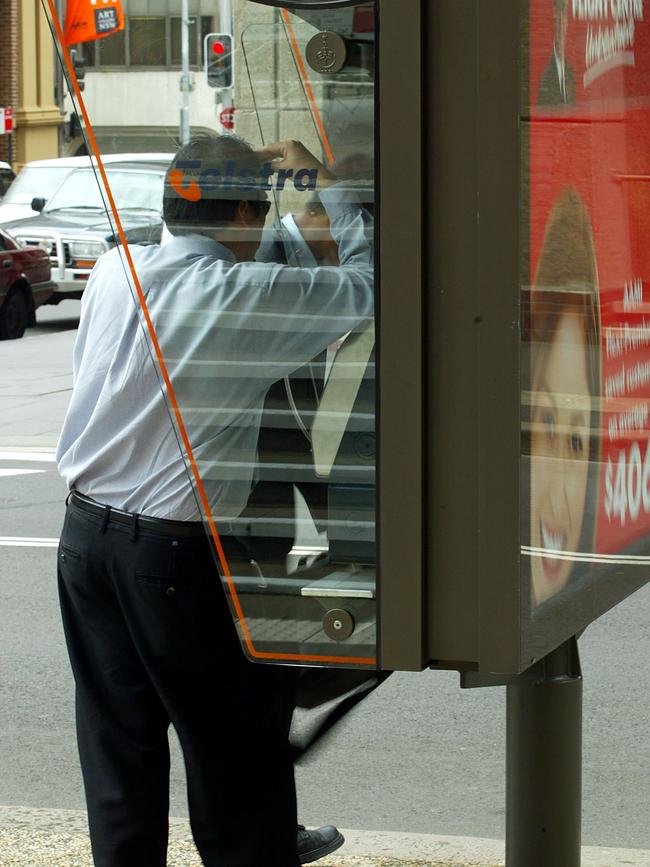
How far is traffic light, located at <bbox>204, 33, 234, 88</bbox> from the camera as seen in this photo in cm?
197

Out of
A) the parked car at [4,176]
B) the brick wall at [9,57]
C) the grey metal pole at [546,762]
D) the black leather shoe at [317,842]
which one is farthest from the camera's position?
the brick wall at [9,57]

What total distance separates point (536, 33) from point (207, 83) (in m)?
0.45

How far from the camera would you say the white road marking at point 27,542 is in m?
7.96

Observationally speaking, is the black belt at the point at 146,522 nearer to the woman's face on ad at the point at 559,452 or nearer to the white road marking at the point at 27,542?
the woman's face on ad at the point at 559,452

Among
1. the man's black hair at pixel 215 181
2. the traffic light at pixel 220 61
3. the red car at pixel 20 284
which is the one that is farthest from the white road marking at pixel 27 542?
the red car at pixel 20 284

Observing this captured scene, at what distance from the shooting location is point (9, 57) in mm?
37750

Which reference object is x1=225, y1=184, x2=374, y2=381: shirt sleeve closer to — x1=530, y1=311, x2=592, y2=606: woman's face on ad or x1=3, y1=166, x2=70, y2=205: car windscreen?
x1=530, y1=311, x2=592, y2=606: woman's face on ad

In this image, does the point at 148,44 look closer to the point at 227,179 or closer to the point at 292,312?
the point at 227,179

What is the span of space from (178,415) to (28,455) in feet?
28.1

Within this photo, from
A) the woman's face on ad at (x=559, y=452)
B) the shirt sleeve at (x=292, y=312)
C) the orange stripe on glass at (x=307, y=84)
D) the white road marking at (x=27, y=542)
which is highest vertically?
the orange stripe on glass at (x=307, y=84)

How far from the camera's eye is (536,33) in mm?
1847

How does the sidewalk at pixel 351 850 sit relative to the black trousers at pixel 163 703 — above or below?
below

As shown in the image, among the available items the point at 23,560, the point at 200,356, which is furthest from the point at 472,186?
the point at 23,560

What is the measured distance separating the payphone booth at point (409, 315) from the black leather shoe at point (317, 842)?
1.64 m
